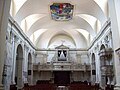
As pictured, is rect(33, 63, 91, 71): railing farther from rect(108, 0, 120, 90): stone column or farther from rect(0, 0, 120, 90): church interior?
rect(108, 0, 120, 90): stone column

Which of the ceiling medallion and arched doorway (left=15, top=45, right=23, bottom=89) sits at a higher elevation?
the ceiling medallion

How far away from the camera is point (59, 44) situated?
2492 cm

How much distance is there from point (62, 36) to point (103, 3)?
1248 cm

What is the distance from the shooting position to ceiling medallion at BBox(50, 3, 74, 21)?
14405 millimetres

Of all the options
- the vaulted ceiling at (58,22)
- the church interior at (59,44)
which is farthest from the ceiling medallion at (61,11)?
the vaulted ceiling at (58,22)

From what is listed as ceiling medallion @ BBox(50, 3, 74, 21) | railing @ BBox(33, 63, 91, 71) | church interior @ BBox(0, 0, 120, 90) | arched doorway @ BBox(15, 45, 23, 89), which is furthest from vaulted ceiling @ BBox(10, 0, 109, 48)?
railing @ BBox(33, 63, 91, 71)

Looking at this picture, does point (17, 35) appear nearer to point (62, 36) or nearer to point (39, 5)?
point (39, 5)

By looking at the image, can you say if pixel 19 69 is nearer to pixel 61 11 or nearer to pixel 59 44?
pixel 61 11

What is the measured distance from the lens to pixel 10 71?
12.6 m

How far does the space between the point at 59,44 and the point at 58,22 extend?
620 cm

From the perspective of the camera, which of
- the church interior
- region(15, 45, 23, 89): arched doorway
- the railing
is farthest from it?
the railing

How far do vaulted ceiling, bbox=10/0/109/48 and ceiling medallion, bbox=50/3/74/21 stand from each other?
14.5 inches

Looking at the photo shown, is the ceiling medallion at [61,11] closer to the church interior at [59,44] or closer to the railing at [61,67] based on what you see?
the church interior at [59,44]

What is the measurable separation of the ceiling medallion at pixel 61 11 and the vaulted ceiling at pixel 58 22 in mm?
367
